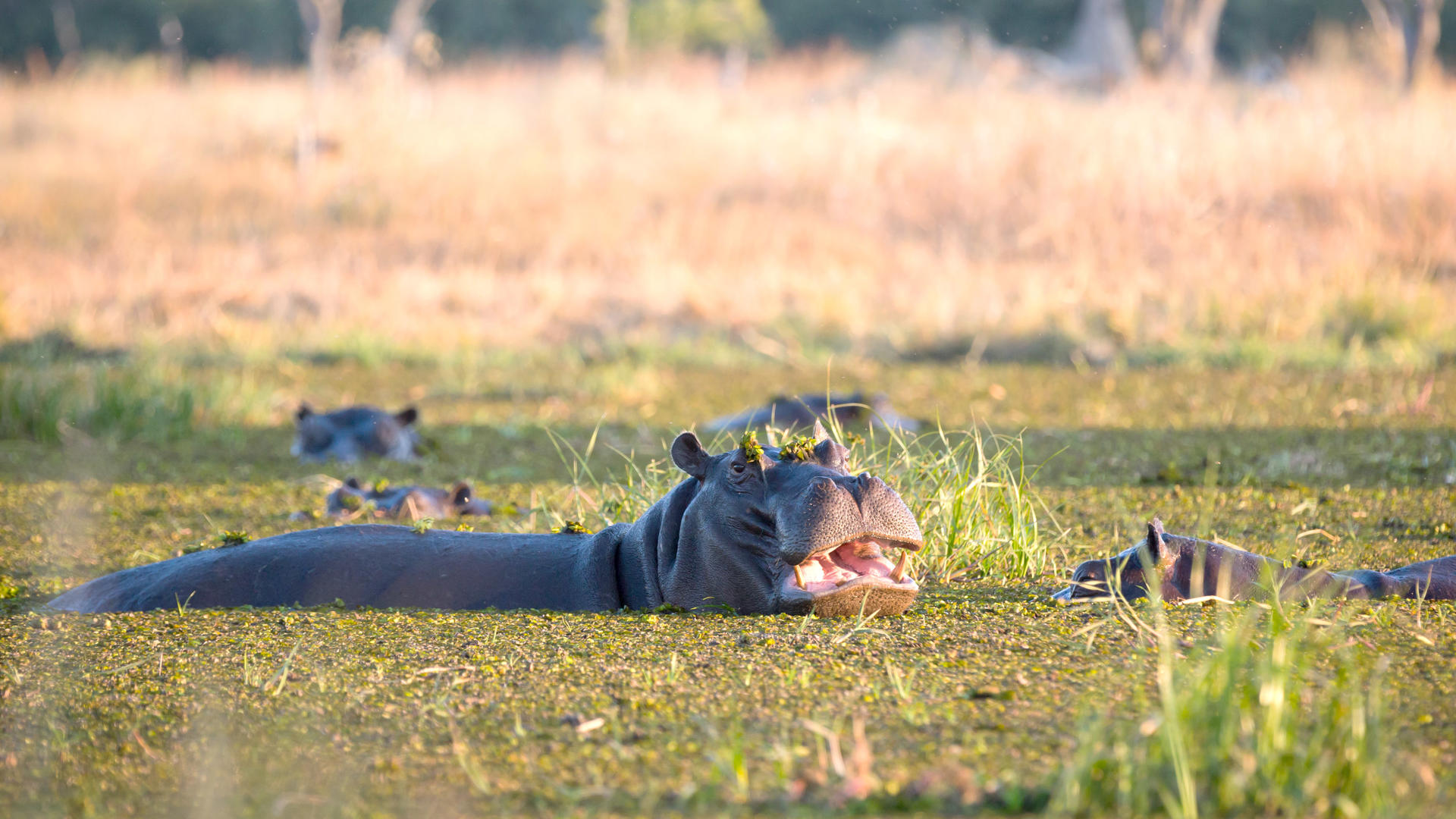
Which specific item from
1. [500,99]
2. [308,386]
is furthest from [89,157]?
[308,386]

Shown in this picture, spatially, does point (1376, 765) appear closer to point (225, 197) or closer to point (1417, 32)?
point (225, 197)

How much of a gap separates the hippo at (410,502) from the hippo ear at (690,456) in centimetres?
163

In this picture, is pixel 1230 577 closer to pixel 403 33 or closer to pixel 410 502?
pixel 410 502

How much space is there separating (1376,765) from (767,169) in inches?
542

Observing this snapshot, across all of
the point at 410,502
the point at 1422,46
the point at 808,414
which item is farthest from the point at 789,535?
the point at 1422,46

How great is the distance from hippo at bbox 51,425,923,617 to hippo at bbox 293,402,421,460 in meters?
2.38

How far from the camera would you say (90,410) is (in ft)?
22.5

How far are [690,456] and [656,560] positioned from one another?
30 cm

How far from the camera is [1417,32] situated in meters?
Result: 15.9

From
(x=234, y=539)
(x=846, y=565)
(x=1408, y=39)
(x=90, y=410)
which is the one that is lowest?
(x=90, y=410)

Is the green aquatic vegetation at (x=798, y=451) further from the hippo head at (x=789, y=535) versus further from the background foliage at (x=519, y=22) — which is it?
the background foliage at (x=519, y=22)

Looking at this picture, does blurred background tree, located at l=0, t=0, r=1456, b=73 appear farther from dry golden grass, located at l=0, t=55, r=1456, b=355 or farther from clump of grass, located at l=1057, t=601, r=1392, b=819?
clump of grass, located at l=1057, t=601, r=1392, b=819

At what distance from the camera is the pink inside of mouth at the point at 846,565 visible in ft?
10.2

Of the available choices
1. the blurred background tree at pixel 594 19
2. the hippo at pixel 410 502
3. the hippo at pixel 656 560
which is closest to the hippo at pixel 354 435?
the hippo at pixel 410 502
